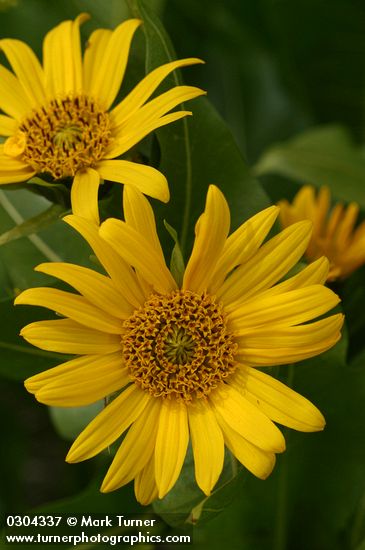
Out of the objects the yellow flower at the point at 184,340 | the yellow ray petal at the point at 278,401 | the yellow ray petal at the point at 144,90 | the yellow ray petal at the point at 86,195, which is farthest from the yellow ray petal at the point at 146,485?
the yellow ray petal at the point at 144,90

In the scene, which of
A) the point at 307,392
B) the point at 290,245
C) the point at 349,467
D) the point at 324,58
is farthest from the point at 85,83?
the point at 324,58

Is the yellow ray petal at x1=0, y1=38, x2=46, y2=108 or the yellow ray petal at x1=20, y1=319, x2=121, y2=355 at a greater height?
the yellow ray petal at x1=0, y1=38, x2=46, y2=108

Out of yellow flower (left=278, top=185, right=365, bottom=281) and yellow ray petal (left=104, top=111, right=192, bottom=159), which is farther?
yellow flower (left=278, top=185, right=365, bottom=281)

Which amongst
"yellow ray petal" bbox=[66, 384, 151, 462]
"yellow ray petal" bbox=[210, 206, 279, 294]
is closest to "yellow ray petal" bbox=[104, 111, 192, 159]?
"yellow ray petal" bbox=[210, 206, 279, 294]

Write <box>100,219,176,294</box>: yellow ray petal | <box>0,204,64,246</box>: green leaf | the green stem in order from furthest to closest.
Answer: the green stem < <box>0,204,64,246</box>: green leaf < <box>100,219,176,294</box>: yellow ray petal

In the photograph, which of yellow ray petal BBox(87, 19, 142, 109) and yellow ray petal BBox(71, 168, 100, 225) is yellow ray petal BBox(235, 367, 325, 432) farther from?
yellow ray petal BBox(87, 19, 142, 109)

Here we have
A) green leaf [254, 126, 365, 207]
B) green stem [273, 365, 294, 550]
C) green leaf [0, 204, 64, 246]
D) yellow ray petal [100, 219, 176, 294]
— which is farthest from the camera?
green leaf [254, 126, 365, 207]
